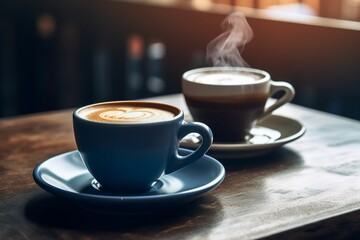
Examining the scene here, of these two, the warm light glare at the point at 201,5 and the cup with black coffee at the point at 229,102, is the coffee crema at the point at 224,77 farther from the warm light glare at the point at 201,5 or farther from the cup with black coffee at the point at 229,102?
the warm light glare at the point at 201,5

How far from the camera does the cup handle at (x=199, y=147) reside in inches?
34.4

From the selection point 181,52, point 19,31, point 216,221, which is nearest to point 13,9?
point 19,31

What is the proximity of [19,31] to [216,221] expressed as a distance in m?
2.09

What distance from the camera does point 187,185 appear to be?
91 centimetres

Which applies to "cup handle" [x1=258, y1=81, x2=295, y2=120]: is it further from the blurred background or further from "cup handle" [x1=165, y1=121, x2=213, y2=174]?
the blurred background

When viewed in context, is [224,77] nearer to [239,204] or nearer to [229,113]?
[229,113]

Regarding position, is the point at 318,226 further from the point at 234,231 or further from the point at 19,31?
the point at 19,31

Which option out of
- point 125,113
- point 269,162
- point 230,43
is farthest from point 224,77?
point 125,113

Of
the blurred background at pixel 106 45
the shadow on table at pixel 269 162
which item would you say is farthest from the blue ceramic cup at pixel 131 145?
the blurred background at pixel 106 45

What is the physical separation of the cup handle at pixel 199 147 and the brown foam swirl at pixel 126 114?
0.11ft

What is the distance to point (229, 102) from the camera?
1.12m

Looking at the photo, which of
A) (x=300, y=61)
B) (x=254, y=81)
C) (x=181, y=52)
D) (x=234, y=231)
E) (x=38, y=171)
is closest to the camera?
(x=234, y=231)

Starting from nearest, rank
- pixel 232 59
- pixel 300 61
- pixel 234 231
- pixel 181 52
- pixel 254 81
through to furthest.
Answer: pixel 234 231
pixel 254 81
pixel 232 59
pixel 300 61
pixel 181 52

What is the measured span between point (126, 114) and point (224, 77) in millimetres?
345
